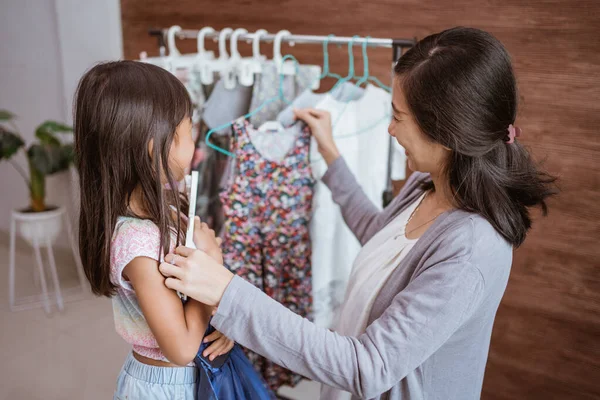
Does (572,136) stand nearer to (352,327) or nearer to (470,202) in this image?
(470,202)

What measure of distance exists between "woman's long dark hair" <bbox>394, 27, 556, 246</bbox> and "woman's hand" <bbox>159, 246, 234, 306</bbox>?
484 millimetres

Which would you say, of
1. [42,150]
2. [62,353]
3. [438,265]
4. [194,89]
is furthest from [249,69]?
[62,353]

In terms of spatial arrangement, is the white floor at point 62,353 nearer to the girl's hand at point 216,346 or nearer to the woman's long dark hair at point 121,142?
the girl's hand at point 216,346

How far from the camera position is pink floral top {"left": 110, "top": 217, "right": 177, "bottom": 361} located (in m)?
1.03

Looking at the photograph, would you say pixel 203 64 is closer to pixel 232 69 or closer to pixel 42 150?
pixel 232 69

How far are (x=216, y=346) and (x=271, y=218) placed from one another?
0.59 metres

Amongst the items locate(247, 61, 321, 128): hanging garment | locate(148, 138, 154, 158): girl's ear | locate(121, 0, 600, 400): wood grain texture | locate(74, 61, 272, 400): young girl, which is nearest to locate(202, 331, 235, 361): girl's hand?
locate(74, 61, 272, 400): young girl

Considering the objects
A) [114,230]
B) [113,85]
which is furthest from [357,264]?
[113,85]

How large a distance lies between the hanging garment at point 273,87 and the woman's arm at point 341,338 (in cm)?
84

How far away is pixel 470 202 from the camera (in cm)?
107

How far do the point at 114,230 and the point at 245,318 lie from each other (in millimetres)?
319

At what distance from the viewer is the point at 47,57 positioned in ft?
10.9

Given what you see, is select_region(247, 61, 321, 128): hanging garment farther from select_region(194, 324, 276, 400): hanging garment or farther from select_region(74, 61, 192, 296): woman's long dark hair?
select_region(194, 324, 276, 400): hanging garment

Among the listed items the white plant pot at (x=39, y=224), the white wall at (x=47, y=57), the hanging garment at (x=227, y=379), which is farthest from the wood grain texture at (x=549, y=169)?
the white plant pot at (x=39, y=224)
